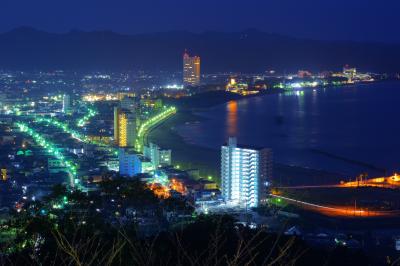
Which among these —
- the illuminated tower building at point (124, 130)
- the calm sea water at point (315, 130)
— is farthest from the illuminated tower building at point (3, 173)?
the illuminated tower building at point (124, 130)

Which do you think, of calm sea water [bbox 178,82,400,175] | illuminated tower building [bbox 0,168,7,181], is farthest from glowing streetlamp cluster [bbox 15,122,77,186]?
calm sea water [bbox 178,82,400,175]

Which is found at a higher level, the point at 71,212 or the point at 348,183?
the point at 71,212

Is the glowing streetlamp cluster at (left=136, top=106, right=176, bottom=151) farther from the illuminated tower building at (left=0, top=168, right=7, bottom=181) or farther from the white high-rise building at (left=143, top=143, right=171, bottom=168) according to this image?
the illuminated tower building at (left=0, top=168, right=7, bottom=181)

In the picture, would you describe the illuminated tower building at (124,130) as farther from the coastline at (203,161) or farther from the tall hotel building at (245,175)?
the tall hotel building at (245,175)

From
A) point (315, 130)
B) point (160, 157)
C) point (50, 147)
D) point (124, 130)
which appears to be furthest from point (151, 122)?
point (160, 157)

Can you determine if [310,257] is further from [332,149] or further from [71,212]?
[332,149]

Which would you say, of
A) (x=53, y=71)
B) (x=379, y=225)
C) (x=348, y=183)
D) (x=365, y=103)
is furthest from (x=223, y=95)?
(x=379, y=225)
